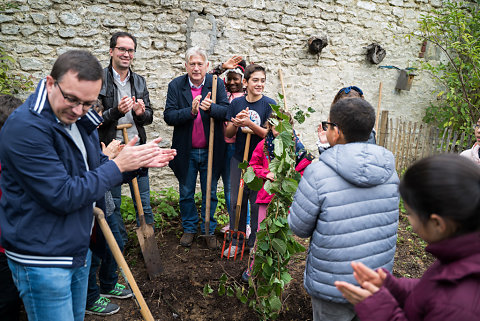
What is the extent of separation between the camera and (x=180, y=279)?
3172 millimetres

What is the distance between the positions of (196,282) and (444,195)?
8.57 feet

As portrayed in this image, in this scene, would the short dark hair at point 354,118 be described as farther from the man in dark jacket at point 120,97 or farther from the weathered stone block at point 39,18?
the weathered stone block at point 39,18

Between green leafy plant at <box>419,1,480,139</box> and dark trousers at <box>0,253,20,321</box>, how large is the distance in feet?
22.2

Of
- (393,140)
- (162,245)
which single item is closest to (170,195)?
(162,245)

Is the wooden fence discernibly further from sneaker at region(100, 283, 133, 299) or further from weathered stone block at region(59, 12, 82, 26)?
weathered stone block at region(59, 12, 82, 26)


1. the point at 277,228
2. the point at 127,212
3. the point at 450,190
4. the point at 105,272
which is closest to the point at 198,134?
the point at 127,212

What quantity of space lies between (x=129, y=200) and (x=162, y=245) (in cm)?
113

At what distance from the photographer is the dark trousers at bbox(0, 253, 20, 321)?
1.94 metres

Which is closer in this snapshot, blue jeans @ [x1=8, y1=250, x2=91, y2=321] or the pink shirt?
blue jeans @ [x1=8, y1=250, x2=91, y2=321]

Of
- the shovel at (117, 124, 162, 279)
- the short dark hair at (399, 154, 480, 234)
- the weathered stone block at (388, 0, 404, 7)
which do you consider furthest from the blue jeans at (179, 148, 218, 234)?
the weathered stone block at (388, 0, 404, 7)

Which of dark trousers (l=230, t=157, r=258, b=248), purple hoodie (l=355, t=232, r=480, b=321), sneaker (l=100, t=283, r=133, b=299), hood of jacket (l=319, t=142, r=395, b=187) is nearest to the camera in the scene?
purple hoodie (l=355, t=232, r=480, b=321)

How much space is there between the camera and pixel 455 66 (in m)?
6.55

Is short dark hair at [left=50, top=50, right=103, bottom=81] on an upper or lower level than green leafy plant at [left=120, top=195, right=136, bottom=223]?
upper

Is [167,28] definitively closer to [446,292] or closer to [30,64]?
[30,64]
